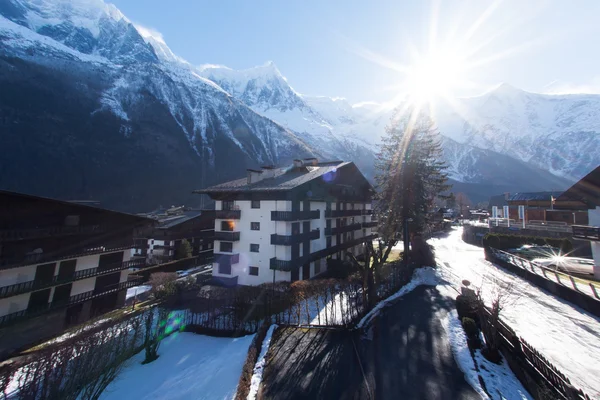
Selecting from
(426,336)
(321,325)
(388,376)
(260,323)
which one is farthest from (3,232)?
(426,336)

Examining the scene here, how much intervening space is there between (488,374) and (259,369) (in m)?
11.3

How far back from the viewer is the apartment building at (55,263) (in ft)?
66.1

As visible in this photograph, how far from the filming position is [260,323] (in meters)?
19.9

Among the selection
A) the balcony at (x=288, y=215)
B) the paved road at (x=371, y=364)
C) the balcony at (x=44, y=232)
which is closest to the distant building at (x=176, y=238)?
the balcony at (x=44, y=232)

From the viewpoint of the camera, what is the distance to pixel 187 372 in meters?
14.8

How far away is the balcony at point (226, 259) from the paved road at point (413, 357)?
1891cm

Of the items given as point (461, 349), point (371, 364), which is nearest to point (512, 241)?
point (461, 349)

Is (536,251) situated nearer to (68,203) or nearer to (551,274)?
(551,274)

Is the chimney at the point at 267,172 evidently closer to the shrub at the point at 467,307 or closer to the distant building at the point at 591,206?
the shrub at the point at 467,307

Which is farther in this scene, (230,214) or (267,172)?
(267,172)

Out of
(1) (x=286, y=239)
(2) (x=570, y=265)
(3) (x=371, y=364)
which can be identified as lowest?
(3) (x=371, y=364)

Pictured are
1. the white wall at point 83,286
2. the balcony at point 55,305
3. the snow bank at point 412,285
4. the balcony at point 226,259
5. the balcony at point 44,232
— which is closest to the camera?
the snow bank at point 412,285

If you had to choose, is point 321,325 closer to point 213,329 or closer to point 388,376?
point 388,376

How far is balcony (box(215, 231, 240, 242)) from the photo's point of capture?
32250mm
